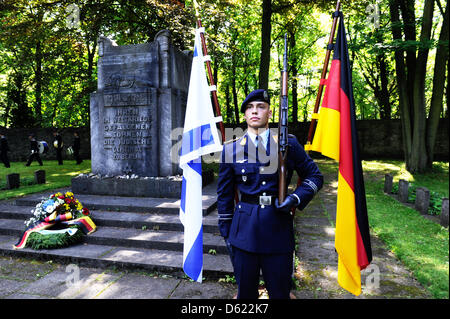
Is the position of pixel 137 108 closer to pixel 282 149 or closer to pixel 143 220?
pixel 143 220

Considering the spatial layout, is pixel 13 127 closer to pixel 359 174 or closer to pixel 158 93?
pixel 158 93

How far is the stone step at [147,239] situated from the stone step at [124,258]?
8 centimetres

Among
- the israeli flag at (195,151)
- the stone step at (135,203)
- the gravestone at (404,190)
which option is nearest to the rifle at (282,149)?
the israeli flag at (195,151)

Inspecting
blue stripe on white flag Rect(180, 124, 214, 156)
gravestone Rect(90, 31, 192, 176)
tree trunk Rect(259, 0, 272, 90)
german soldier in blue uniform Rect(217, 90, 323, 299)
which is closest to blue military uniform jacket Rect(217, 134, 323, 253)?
german soldier in blue uniform Rect(217, 90, 323, 299)

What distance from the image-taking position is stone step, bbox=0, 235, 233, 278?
13.5ft

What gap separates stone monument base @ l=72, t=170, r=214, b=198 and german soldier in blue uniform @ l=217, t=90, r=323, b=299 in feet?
14.9

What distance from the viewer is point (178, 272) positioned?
4.08m

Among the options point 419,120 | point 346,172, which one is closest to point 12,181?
point 346,172

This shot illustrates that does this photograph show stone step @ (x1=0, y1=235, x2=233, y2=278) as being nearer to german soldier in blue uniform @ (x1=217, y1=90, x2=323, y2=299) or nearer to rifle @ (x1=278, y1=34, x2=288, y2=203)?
german soldier in blue uniform @ (x1=217, y1=90, x2=323, y2=299)

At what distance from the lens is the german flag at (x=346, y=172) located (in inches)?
107

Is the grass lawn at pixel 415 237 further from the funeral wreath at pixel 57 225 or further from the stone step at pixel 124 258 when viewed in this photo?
the funeral wreath at pixel 57 225
